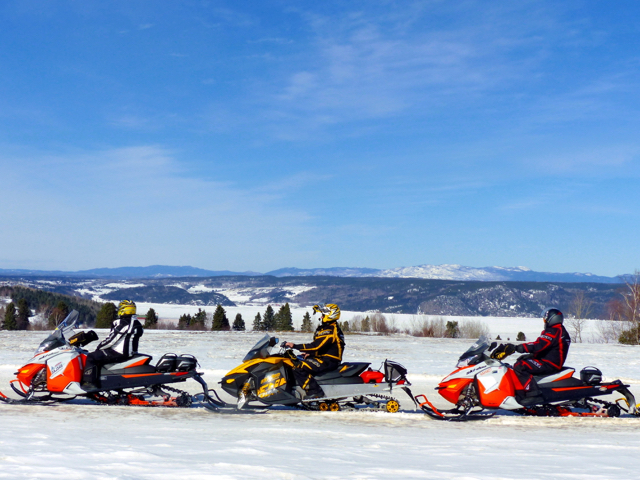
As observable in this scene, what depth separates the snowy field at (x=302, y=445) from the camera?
511 cm

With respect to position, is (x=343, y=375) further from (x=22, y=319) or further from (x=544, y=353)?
(x=22, y=319)

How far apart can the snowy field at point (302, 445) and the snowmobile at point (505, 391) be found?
268 millimetres

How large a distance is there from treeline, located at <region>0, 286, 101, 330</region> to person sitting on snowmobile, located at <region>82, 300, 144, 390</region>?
179 ft

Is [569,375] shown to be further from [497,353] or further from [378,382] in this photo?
[378,382]

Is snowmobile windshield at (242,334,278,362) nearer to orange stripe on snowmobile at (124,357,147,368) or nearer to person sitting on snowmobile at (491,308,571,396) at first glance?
orange stripe on snowmobile at (124,357,147,368)

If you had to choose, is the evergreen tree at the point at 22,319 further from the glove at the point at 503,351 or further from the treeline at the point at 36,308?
the glove at the point at 503,351

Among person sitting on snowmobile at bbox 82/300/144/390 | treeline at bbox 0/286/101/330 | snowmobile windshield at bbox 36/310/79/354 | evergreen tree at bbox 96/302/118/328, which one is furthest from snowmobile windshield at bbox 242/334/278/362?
treeline at bbox 0/286/101/330

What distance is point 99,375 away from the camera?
30.1ft

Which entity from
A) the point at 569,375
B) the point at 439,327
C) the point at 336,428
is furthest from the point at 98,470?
the point at 439,327

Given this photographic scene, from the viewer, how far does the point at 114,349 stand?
364 inches

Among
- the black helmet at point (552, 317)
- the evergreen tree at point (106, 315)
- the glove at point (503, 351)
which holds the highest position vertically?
the black helmet at point (552, 317)

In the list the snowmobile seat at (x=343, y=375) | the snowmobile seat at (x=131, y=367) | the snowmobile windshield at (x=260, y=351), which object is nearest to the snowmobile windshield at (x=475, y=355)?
the snowmobile seat at (x=343, y=375)

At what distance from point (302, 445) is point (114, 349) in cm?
431

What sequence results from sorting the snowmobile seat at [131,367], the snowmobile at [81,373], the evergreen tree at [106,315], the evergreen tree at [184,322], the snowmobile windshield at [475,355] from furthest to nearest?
the evergreen tree at [184,322]
the evergreen tree at [106,315]
the snowmobile seat at [131,367]
the snowmobile at [81,373]
the snowmobile windshield at [475,355]
